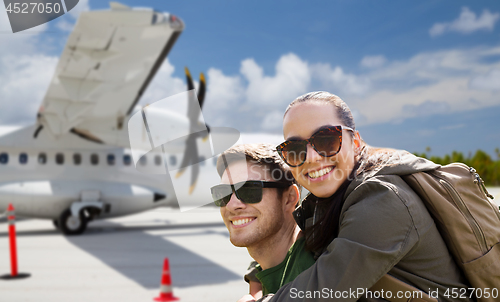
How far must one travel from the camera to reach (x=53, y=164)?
10148 millimetres

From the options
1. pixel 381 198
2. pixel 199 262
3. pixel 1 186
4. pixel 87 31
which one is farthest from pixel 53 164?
pixel 381 198

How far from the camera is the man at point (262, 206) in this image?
5.07 feet

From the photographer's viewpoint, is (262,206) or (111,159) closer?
(262,206)

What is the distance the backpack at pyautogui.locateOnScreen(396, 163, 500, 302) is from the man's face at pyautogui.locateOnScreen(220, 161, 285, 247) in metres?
0.60

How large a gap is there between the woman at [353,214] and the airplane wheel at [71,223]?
390 inches

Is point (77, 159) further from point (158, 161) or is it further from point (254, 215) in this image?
point (254, 215)

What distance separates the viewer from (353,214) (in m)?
1.07

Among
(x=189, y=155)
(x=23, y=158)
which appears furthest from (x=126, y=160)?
(x=189, y=155)

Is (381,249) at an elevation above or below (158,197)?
above

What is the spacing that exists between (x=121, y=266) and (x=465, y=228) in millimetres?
6280

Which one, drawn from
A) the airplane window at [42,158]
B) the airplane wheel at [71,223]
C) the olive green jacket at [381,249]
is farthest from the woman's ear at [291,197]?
the airplane window at [42,158]

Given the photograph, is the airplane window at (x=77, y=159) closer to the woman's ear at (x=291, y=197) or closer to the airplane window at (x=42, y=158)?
the airplane window at (x=42, y=158)

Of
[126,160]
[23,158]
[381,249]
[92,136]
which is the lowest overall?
[381,249]

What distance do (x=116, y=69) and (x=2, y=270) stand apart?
4368 millimetres
